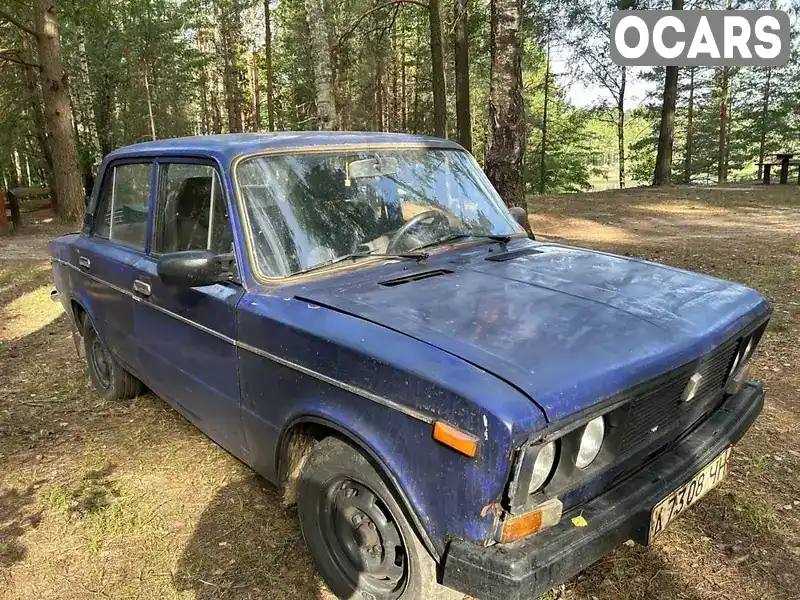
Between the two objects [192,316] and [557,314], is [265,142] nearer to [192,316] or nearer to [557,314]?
[192,316]

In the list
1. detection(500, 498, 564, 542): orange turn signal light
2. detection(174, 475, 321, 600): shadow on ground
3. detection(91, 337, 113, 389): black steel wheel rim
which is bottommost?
detection(174, 475, 321, 600): shadow on ground

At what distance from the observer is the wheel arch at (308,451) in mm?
2027

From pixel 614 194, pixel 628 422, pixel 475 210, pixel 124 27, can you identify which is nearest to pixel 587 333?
pixel 628 422

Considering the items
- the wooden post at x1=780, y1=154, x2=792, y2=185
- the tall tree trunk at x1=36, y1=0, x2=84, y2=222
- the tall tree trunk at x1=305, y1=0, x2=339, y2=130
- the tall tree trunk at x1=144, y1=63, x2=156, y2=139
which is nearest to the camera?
the tall tree trunk at x1=305, y1=0, x2=339, y2=130

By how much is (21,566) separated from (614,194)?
18.1 metres

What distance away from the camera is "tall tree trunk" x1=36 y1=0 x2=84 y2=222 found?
12758 millimetres

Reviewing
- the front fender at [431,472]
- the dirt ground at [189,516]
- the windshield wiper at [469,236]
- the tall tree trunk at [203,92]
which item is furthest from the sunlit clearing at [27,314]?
the tall tree trunk at [203,92]

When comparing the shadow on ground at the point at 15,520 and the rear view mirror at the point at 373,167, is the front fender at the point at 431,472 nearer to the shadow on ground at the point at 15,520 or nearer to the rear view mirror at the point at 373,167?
the rear view mirror at the point at 373,167

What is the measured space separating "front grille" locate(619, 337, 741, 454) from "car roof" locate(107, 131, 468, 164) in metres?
2.00

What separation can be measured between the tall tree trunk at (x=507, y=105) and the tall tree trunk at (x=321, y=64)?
15.3 feet

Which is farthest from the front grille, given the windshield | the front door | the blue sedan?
the front door

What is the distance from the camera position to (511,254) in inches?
126

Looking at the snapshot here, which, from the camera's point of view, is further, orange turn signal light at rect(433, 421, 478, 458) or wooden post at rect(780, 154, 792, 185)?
wooden post at rect(780, 154, 792, 185)

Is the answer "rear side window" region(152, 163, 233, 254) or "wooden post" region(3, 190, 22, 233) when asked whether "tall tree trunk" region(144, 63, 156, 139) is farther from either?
"rear side window" region(152, 163, 233, 254)
